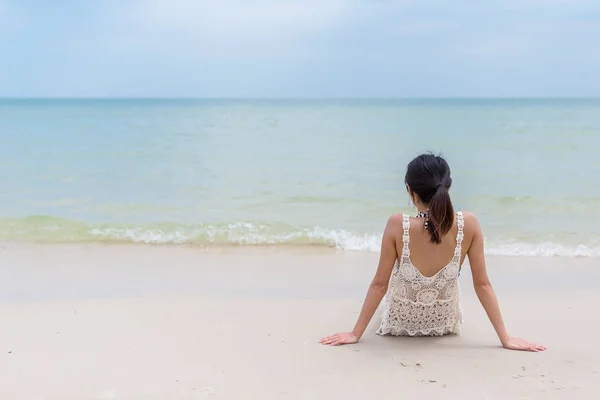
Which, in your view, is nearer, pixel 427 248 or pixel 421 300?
pixel 427 248

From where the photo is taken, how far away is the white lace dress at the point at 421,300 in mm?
3178

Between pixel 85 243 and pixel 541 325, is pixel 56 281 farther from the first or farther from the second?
pixel 541 325

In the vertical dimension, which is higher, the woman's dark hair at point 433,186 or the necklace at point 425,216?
the woman's dark hair at point 433,186

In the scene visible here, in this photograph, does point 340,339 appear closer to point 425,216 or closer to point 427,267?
point 427,267

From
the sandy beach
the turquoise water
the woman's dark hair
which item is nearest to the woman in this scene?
the woman's dark hair

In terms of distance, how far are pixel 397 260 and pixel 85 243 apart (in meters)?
4.57

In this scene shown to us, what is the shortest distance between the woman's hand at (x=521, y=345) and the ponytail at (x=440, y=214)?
2.53 ft

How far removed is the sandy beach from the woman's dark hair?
0.80 metres

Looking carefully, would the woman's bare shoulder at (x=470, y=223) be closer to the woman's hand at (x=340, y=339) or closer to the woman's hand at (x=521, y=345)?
the woman's hand at (x=521, y=345)

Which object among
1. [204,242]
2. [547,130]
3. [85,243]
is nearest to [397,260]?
[204,242]

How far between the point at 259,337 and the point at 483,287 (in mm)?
1389

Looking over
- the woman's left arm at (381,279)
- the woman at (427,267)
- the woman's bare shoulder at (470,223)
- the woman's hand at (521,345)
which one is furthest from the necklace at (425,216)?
the woman's hand at (521,345)

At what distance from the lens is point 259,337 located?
3.54 meters

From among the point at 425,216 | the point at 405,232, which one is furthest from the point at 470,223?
the point at 405,232
